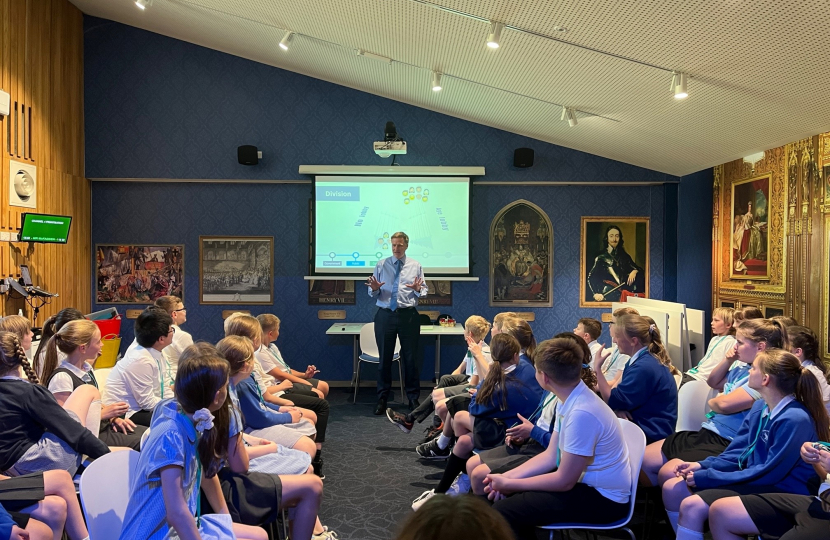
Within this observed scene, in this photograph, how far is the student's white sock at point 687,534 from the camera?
260 cm

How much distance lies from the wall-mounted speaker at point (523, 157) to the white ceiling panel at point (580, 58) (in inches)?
9.4

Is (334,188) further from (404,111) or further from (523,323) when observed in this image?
(523,323)

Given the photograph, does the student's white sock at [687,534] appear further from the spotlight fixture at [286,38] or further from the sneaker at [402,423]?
the spotlight fixture at [286,38]

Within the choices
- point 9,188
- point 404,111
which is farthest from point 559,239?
point 9,188

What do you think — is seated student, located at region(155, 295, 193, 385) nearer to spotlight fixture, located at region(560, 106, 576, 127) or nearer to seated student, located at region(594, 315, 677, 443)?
seated student, located at region(594, 315, 677, 443)

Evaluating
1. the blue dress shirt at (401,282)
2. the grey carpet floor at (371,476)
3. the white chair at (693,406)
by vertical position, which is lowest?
the grey carpet floor at (371,476)

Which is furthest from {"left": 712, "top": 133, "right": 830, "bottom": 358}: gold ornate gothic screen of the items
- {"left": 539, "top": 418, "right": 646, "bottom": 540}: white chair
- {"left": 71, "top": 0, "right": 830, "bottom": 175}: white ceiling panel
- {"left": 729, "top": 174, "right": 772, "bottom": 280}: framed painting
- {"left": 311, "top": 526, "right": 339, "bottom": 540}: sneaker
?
{"left": 311, "top": 526, "right": 339, "bottom": 540}: sneaker

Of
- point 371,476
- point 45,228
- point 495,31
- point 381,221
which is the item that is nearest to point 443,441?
point 371,476

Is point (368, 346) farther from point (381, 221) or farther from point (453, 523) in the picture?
point (453, 523)

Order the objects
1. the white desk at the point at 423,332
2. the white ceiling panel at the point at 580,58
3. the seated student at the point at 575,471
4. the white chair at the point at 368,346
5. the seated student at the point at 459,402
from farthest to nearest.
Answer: the white desk at the point at 423,332
the white chair at the point at 368,346
the seated student at the point at 459,402
the white ceiling panel at the point at 580,58
the seated student at the point at 575,471

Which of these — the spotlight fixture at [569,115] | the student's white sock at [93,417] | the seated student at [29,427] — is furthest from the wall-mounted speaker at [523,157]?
the seated student at [29,427]

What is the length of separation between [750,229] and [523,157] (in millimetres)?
2647

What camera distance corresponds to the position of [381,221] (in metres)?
7.72

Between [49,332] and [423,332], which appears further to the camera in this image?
[423,332]
